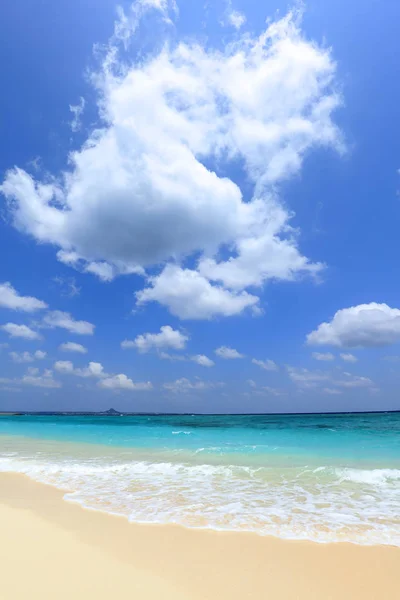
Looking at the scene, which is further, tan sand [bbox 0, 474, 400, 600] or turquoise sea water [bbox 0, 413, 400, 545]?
turquoise sea water [bbox 0, 413, 400, 545]

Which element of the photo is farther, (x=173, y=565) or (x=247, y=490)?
(x=247, y=490)

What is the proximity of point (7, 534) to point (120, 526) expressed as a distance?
1.74 meters

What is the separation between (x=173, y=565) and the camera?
4191 mm

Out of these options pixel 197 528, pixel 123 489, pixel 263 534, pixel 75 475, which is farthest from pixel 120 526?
pixel 75 475

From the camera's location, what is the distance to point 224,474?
1054cm

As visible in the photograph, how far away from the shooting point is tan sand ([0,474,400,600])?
3.55 meters

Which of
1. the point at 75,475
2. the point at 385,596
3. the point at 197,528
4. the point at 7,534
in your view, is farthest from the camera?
the point at 75,475

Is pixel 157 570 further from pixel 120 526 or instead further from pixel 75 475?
pixel 75 475

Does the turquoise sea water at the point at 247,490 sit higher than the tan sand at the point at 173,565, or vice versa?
the tan sand at the point at 173,565

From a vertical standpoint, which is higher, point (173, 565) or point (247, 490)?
point (173, 565)

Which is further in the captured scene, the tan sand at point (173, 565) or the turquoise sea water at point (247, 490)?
the turquoise sea water at point (247, 490)

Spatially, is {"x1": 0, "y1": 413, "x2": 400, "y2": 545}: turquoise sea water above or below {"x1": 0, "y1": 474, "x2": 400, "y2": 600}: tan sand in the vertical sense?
below

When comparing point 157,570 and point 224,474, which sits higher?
point 157,570

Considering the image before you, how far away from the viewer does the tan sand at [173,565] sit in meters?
3.55
